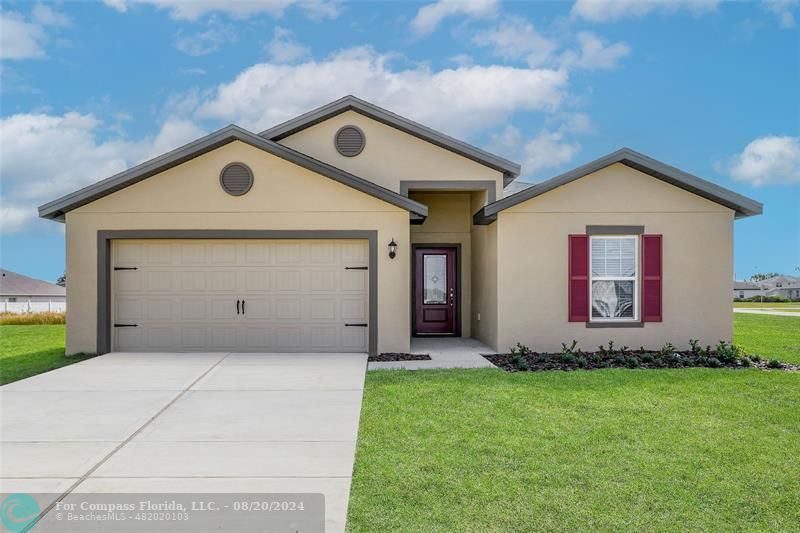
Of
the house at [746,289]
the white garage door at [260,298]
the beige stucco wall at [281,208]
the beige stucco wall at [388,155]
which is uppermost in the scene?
the beige stucco wall at [388,155]

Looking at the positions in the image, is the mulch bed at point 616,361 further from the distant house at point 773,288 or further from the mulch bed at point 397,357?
the distant house at point 773,288

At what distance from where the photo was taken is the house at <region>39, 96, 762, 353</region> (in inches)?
420

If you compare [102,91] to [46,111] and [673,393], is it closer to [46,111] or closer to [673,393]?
[46,111]

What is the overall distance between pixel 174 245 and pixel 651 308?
31.1 ft

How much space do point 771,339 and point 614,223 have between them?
21.0ft

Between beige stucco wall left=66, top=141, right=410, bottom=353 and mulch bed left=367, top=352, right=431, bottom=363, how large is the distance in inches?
10.5

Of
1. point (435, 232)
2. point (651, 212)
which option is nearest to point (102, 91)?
point (435, 232)

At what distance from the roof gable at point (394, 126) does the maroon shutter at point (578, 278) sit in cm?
254

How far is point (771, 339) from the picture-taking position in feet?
45.1

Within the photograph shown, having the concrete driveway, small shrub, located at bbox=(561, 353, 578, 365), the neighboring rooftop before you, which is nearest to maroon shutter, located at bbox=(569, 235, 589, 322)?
small shrub, located at bbox=(561, 353, 578, 365)

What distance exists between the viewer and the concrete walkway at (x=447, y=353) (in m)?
9.31

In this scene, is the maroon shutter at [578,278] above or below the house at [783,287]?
above

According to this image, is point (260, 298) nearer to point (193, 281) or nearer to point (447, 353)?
point (193, 281)

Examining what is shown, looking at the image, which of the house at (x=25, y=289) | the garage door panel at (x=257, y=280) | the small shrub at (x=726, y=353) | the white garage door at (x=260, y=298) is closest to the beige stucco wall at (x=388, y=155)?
the white garage door at (x=260, y=298)
